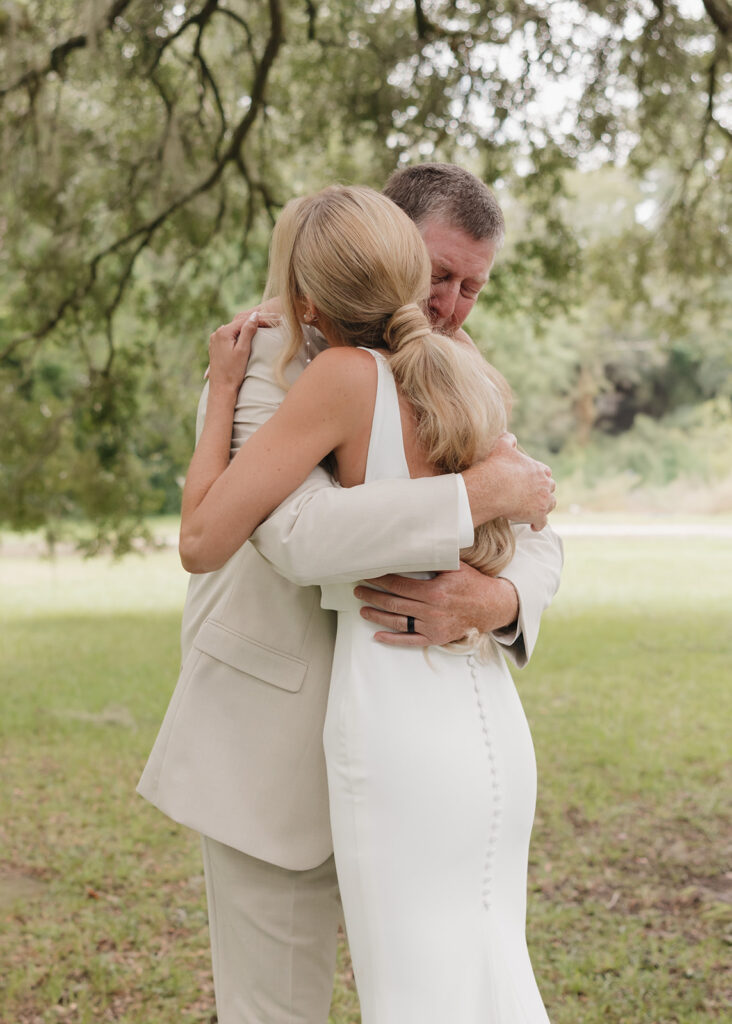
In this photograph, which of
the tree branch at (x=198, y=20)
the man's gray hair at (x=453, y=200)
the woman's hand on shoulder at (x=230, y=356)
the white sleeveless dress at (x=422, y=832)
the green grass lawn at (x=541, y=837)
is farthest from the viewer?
the tree branch at (x=198, y=20)

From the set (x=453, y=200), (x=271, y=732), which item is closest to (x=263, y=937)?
(x=271, y=732)

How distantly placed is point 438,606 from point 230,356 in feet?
1.87

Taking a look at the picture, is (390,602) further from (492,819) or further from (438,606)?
(492,819)

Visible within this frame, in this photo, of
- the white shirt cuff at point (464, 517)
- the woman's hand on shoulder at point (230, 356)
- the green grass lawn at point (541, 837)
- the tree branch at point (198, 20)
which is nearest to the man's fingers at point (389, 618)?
the white shirt cuff at point (464, 517)

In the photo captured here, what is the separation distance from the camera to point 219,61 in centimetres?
770

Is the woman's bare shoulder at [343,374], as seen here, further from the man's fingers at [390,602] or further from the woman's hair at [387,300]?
the man's fingers at [390,602]

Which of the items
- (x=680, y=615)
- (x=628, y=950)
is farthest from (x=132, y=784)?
(x=680, y=615)

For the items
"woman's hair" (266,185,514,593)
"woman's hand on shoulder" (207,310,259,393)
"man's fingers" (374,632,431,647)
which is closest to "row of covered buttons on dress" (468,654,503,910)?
"man's fingers" (374,632,431,647)

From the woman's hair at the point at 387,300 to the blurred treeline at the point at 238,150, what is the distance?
4.92 m

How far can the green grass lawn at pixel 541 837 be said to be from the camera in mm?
3771

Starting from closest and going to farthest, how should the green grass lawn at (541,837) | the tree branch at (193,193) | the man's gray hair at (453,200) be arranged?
the man's gray hair at (453,200) → the green grass lawn at (541,837) → the tree branch at (193,193)

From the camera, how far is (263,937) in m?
1.94

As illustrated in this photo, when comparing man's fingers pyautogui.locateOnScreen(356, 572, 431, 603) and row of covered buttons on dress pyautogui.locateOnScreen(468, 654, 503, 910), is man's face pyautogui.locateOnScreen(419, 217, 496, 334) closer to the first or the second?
man's fingers pyautogui.locateOnScreen(356, 572, 431, 603)

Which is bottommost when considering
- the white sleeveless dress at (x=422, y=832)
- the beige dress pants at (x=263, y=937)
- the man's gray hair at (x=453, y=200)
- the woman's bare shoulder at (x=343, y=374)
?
the beige dress pants at (x=263, y=937)
